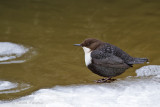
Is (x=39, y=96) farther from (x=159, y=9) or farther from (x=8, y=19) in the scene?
(x=159, y=9)

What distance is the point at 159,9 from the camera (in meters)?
7.27

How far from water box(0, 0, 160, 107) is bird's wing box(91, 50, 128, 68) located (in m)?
0.29

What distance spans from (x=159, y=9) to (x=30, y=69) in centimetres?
401

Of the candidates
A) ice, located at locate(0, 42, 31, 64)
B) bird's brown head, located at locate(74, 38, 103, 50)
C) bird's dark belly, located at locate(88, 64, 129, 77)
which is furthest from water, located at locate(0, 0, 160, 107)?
bird's brown head, located at locate(74, 38, 103, 50)

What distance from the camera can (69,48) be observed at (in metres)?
5.39

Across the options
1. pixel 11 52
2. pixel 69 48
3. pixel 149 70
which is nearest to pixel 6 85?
pixel 11 52

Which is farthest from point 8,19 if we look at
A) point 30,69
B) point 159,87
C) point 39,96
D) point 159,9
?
point 159,87

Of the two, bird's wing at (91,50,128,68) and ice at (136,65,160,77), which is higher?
bird's wing at (91,50,128,68)

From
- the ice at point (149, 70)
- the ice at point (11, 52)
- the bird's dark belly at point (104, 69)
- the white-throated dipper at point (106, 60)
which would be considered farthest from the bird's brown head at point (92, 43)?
the ice at point (11, 52)

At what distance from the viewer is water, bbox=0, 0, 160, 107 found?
11.5 feet

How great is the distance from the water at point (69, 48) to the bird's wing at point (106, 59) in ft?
0.94

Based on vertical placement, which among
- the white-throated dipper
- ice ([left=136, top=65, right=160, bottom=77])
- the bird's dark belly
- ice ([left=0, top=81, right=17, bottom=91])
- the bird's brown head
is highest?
the bird's brown head

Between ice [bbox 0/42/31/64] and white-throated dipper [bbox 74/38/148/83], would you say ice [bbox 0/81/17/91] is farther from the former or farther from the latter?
white-throated dipper [bbox 74/38/148/83]

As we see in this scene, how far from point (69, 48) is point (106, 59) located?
6.02 feet
